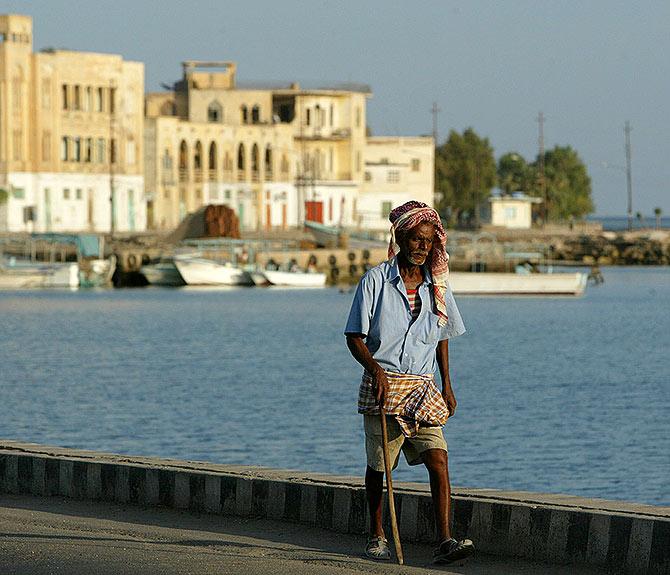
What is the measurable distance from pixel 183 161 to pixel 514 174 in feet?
212

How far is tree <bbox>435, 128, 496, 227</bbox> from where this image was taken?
154 meters

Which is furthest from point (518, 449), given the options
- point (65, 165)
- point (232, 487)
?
point (65, 165)

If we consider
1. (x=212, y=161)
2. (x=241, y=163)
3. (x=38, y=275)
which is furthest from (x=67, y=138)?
(x=241, y=163)

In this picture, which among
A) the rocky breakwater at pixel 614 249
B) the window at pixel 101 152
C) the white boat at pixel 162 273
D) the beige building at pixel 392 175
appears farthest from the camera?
the rocky breakwater at pixel 614 249

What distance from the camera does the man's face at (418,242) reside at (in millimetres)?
8973

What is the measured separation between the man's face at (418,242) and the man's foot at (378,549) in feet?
4.87

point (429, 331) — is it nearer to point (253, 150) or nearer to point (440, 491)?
point (440, 491)

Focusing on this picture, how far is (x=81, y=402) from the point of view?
121 ft

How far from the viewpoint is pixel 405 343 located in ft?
29.5

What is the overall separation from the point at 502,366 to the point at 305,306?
3006 centimetres

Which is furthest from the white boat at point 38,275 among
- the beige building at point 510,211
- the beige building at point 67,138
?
the beige building at point 510,211

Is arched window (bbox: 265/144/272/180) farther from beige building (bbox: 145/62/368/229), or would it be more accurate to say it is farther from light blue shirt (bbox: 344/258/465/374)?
light blue shirt (bbox: 344/258/465/374)

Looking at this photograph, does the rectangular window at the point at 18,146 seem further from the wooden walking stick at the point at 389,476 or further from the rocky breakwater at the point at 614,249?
the wooden walking stick at the point at 389,476

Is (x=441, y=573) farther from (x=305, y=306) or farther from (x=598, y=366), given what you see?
(x=305, y=306)
